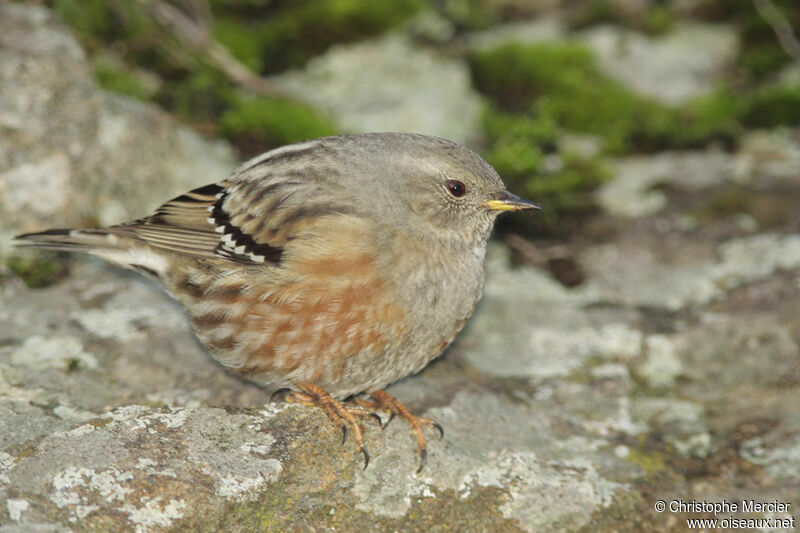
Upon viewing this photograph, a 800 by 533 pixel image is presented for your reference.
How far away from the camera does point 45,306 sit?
→ 5.34 meters

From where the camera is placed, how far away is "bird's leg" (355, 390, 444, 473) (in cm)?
443

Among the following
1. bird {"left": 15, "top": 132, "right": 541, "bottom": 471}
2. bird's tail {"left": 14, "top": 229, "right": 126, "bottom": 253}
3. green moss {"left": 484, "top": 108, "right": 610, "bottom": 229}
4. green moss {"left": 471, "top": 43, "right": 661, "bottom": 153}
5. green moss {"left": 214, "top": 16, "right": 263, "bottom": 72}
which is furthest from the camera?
green moss {"left": 214, "top": 16, "right": 263, "bottom": 72}

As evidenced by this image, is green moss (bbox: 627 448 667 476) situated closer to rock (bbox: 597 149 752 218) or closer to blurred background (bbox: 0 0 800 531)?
blurred background (bbox: 0 0 800 531)

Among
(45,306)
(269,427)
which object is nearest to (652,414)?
(269,427)

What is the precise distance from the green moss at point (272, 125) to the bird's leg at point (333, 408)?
2.52 metres

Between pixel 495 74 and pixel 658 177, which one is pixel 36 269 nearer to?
pixel 495 74

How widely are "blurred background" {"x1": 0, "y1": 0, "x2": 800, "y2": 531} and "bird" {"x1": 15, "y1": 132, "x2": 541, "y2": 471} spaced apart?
12.6 inches

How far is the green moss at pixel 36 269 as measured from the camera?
562 centimetres

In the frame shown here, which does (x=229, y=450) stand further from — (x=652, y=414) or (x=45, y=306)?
(x=652, y=414)

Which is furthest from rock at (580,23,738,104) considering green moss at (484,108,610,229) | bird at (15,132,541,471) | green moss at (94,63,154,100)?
green moss at (94,63,154,100)

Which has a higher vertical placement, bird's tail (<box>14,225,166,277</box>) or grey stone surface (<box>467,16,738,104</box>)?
bird's tail (<box>14,225,166,277</box>)

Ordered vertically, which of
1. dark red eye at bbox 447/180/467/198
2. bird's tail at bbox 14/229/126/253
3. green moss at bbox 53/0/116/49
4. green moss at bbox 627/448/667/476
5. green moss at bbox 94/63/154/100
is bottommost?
green moss at bbox 627/448/667/476

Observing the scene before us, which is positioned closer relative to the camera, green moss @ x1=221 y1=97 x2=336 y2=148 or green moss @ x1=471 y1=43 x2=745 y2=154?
green moss @ x1=221 y1=97 x2=336 y2=148

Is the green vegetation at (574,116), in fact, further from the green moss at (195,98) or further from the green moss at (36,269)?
the green moss at (36,269)
